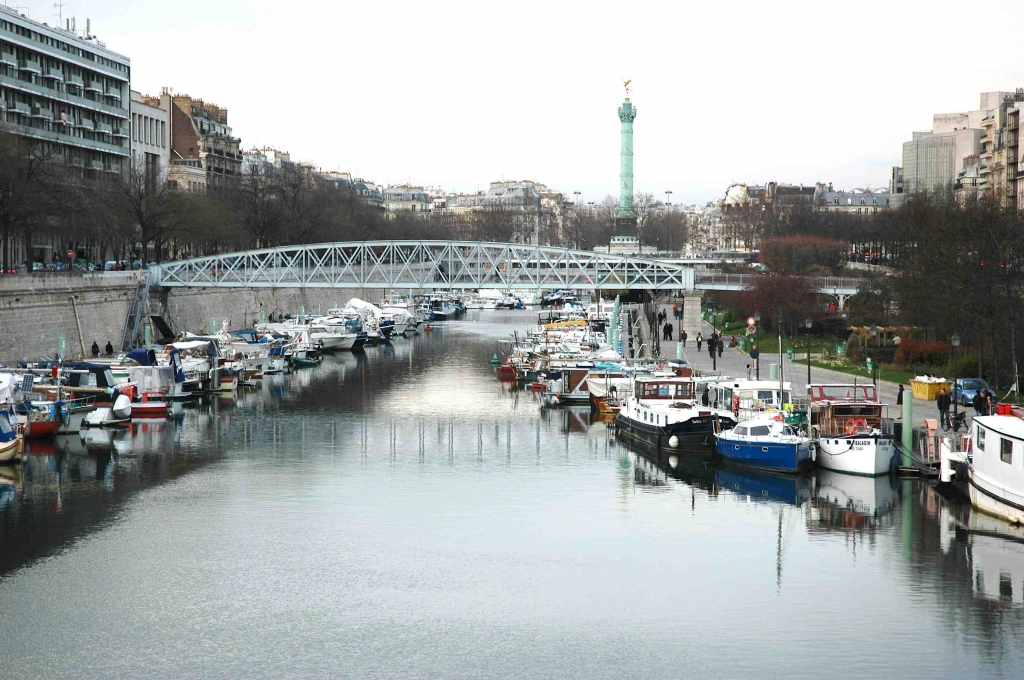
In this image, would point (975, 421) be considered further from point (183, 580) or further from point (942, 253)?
point (942, 253)

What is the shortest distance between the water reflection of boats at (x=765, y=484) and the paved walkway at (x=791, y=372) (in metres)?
4.02

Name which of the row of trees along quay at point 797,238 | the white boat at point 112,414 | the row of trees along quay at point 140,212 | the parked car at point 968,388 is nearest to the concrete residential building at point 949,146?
the row of trees along quay at point 797,238

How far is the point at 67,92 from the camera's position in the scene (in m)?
104

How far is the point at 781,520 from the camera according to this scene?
110 ft

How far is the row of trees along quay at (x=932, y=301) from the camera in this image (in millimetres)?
47781

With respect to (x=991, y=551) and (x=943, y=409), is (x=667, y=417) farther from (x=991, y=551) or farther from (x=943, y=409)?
(x=991, y=551)

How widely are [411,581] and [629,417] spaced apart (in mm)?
18998

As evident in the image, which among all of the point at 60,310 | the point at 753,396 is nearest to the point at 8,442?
the point at 753,396

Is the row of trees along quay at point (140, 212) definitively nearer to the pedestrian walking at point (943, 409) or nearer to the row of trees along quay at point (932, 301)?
the row of trees along quay at point (932, 301)

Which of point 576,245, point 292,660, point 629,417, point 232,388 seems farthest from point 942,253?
point 576,245

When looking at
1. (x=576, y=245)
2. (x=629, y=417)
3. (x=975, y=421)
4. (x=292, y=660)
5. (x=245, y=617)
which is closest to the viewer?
(x=292, y=660)

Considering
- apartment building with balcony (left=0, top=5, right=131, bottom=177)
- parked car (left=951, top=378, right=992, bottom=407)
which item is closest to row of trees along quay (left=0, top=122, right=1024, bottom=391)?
parked car (left=951, top=378, right=992, bottom=407)

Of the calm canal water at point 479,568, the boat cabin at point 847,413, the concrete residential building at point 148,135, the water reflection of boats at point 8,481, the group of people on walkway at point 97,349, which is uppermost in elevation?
the concrete residential building at point 148,135

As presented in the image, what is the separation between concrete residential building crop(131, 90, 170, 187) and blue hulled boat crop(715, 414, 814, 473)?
81762 mm
